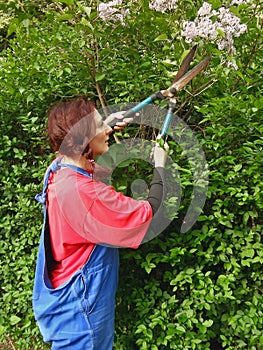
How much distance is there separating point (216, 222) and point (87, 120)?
0.99 meters

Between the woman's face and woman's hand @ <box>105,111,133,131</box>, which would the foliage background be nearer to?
woman's hand @ <box>105,111,133,131</box>

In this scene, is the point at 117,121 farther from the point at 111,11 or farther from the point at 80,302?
the point at 80,302

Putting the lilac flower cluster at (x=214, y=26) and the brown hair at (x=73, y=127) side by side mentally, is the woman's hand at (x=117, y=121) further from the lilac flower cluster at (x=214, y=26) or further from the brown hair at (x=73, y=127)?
the lilac flower cluster at (x=214, y=26)

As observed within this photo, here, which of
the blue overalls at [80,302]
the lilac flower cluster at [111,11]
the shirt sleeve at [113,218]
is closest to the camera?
the shirt sleeve at [113,218]

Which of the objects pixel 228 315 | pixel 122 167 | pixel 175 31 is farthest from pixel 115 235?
pixel 175 31

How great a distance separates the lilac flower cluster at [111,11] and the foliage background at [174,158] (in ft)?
0.22

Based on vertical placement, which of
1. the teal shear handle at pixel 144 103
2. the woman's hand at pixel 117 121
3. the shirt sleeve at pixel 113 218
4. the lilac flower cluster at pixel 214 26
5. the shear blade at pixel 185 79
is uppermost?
the lilac flower cluster at pixel 214 26

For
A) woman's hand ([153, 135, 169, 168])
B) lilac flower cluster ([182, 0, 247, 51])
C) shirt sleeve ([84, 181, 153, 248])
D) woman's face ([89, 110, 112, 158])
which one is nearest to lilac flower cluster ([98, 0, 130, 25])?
lilac flower cluster ([182, 0, 247, 51])

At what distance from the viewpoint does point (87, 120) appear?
209 cm

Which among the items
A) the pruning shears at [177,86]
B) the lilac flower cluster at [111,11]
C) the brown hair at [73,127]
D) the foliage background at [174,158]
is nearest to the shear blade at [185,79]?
the pruning shears at [177,86]

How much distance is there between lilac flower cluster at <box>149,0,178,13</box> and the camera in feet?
8.34

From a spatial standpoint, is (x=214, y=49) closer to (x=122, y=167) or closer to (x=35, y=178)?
(x=122, y=167)

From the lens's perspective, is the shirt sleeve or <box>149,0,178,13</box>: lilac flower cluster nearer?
the shirt sleeve

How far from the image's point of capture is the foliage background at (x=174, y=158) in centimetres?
252
